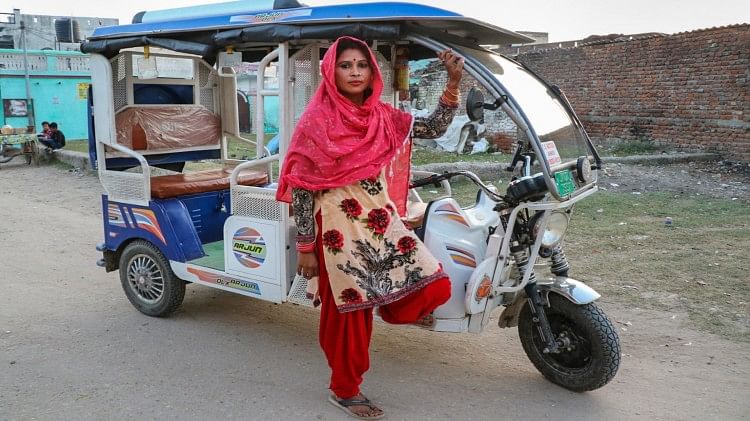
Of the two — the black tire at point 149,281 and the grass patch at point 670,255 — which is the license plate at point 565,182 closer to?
the grass patch at point 670,255

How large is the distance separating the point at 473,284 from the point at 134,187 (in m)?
2.80

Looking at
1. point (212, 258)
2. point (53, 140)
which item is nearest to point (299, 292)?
point (212, 258)

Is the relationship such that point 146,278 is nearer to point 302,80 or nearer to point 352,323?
point 302,80

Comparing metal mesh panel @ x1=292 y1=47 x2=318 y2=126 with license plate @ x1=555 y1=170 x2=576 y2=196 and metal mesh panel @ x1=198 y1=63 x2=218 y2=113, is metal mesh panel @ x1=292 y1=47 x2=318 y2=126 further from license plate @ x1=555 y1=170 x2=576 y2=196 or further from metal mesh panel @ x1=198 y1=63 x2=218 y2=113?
metal mesh panel @ x1=198 y1=63 x2=218 y2=113

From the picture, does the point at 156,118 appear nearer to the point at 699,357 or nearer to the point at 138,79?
the point at 138,79

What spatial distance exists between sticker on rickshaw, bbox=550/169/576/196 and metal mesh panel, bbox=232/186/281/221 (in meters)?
1.79

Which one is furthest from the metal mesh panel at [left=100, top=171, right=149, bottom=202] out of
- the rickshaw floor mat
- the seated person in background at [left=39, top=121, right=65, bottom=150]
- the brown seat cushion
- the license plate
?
the seated person in background at [left=39, top=121, right=65, bottom=150]

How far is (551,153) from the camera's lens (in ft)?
10.3

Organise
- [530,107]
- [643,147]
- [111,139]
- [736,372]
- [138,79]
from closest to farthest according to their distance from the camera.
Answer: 1. [530,107]
2. [736,372]
3. [111,139]
4. [138,79]
5. [643,147]

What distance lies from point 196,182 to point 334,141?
2272mm

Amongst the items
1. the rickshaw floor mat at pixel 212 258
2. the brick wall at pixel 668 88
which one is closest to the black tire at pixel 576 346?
the rickshaw floor mat at pixel 212 258

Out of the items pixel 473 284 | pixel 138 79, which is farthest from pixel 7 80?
pixel 473 284

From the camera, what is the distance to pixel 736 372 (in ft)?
12.5

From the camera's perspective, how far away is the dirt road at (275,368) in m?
3.37
